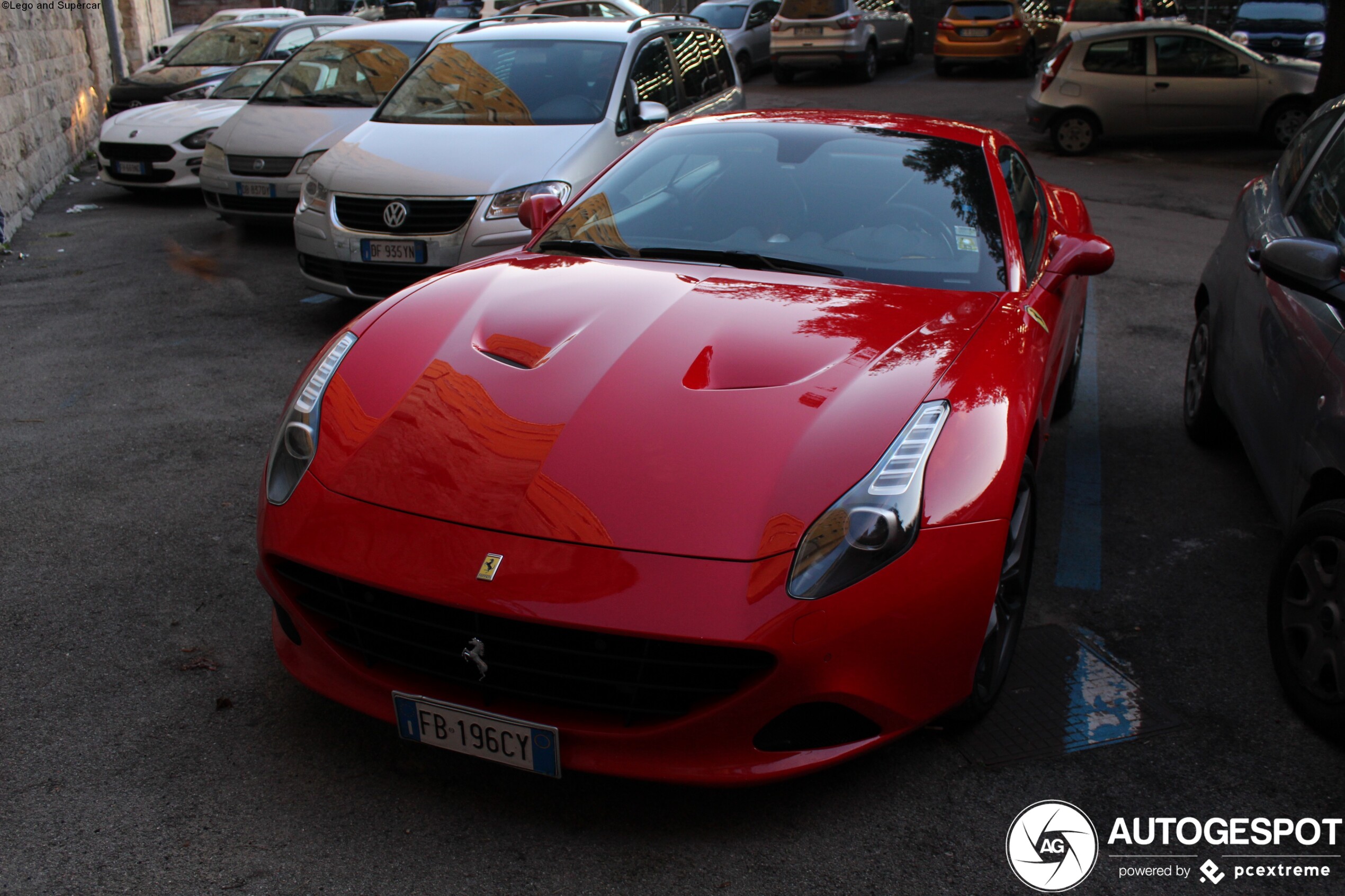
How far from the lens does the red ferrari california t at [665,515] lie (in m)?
2.41

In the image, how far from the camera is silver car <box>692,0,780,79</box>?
74.2 ft

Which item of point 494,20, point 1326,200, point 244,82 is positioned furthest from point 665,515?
point 244,82

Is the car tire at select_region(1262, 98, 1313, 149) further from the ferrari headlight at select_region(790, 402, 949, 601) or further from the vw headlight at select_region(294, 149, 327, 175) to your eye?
the ferrari headlight at select_region(790, 402, 949, 601)

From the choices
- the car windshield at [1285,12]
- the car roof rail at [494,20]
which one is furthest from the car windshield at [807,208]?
the car windshield at [1285,12]

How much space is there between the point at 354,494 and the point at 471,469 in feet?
1.00

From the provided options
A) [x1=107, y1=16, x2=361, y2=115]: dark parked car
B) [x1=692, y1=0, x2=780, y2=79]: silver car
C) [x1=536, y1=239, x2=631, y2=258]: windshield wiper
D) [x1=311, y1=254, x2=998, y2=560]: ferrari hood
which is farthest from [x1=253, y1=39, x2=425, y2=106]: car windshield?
[x1=692, y1=0, x2=780, y2=79]: silver car

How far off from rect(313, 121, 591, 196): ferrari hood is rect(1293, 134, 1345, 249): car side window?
4.07 m

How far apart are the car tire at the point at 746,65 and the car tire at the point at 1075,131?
31.2 ft

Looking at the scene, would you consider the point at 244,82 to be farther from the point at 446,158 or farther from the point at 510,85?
the point at 446,158

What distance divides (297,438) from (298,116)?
23.5 ft

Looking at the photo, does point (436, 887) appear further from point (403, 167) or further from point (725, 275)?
point (403, 167)

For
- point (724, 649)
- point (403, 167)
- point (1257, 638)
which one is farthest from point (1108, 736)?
point (403, 167)

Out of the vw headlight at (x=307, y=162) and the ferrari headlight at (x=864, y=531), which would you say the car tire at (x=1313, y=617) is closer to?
the ferrari headlight at (x=864, y=531)

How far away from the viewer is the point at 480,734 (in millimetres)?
2494
